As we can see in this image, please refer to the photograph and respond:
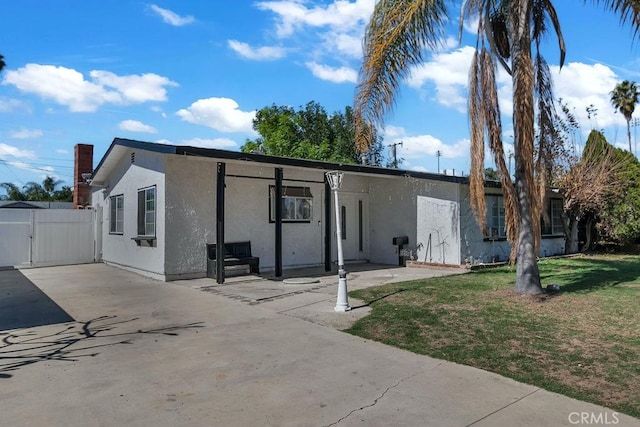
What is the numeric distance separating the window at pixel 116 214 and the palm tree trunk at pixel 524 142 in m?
11.9

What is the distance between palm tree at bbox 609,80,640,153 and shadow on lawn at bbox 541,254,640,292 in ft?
105

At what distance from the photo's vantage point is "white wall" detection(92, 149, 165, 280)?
447 inches

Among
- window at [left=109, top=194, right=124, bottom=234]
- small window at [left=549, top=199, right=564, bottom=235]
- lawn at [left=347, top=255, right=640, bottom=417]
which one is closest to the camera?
lawn at [left=347, top=255, right=640, bottom=417]

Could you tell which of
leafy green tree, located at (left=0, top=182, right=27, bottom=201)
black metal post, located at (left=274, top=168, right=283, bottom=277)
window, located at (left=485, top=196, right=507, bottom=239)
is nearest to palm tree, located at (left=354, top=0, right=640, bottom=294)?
black metal post, located at (left=274, top=168, right=283, bottom=277)

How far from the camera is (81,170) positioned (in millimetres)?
19328

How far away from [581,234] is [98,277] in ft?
63.3

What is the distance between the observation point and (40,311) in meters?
7.74

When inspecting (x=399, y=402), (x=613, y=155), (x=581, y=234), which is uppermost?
(x=613, y=155)

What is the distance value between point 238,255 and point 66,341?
6.26 metres

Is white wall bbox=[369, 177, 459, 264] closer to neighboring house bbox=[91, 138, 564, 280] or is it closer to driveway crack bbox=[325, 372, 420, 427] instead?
neighboring house bbox=[91, 138, 564, 280]

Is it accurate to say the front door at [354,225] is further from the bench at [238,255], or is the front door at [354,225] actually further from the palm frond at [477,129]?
the palm frond at [477,129]

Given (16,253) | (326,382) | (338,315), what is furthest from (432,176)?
(16,253)

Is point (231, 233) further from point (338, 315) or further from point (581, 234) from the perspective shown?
point (581, 234)

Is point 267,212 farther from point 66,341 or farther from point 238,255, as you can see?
point 66,341
